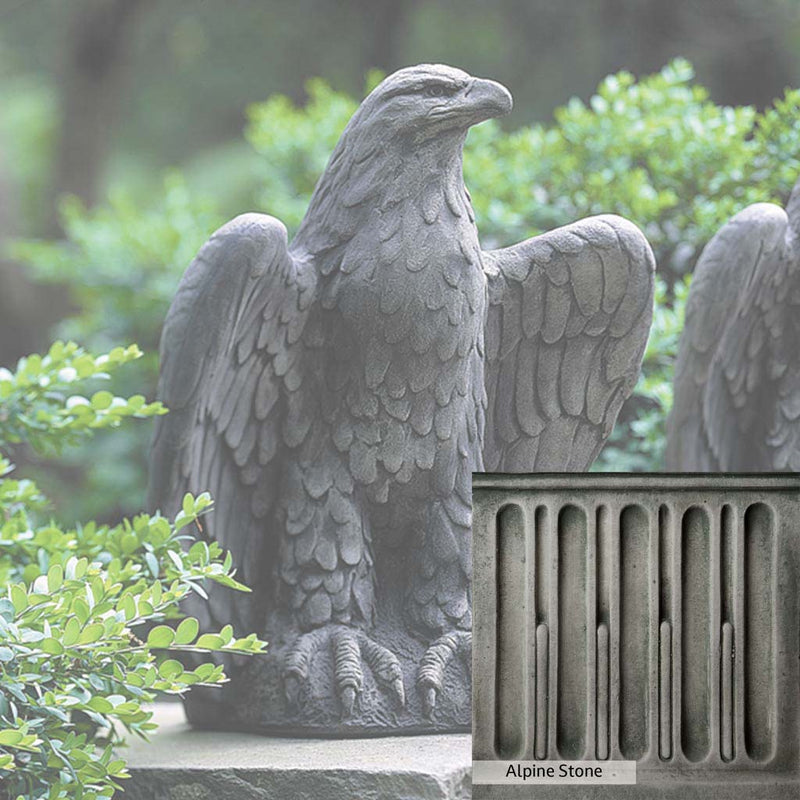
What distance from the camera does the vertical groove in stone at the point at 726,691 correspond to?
1475mm

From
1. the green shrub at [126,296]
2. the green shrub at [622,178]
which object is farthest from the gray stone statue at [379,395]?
the green shrub at [126,296]

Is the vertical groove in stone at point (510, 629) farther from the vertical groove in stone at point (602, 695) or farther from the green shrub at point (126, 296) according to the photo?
the green shrub at point (126, 296)

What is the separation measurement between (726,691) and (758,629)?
0.08 m

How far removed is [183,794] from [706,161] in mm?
1567

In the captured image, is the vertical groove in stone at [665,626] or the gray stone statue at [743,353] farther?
the gray stone statue at [743,353]

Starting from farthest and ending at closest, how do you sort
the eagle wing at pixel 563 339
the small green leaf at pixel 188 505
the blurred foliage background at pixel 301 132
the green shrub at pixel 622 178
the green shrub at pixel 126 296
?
the green shrub at pixel 126 296
the blurred foliage background at pixel 301 132
the green shrub at pixel 622 178
the eagle wing at pixel 563 339
the small green leaf at pixel 188 505

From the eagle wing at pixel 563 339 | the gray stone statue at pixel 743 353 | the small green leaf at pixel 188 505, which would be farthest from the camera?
the gray stone statue at pixel 743 353

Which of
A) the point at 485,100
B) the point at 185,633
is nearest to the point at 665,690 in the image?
the point at 185,633

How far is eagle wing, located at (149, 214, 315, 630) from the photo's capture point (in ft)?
5.39

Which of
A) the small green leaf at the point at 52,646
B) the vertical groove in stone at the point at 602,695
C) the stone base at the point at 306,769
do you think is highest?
the small green leaf at the point at 52,646

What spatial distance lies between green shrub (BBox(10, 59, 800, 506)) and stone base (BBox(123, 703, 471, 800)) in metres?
0.89

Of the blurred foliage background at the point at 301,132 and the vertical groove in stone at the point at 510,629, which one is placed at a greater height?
the blurred foliage background at the point at 301,132

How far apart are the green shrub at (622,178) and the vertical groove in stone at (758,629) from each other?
0.78 metres

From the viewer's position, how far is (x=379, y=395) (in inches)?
67.1
